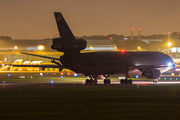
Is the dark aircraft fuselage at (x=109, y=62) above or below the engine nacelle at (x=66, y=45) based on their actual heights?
below

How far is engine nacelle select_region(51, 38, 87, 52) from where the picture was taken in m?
40.4

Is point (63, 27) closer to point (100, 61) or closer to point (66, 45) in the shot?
point (66, 45)

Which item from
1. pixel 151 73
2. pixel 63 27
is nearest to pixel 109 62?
pixel 151 73

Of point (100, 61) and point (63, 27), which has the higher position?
point (63, 27)

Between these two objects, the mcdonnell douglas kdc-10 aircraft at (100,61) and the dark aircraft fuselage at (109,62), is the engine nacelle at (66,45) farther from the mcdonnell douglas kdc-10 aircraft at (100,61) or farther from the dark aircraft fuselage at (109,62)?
the dark aircraft fuselage at (109,62)

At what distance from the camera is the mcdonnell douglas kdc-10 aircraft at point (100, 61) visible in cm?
4162

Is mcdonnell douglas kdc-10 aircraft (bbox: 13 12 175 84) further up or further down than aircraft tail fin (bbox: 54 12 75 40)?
further down

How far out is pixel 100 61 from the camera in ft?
155

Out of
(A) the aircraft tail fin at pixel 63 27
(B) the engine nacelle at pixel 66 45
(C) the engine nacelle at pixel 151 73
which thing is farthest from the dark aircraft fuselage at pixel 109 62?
(A) the aircraft tail fin at pixel 63 27

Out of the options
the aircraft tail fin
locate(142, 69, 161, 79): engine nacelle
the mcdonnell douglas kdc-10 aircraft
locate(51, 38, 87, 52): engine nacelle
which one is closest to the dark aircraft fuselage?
the mcdonnell douglas kdc-10 aircraft

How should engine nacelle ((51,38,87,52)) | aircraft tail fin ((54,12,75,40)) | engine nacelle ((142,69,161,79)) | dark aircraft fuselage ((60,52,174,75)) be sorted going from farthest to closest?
1. engine nacelle ((142,69,161,79))
2. dark aircraft fuselage ((60,52,174,75))
3. aircraft tail fin ((54,12,75,40))
4. engine nacelle ((51,38,87,52))

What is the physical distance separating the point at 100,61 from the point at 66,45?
7813 mm

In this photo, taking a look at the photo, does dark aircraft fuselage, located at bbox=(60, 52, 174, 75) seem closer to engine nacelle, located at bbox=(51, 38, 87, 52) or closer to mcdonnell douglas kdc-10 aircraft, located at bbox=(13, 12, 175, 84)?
mcdonnell douglas kdc-10 aircraft, located at bbox=(13, 12, 175, 84)

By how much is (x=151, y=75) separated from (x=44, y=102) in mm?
23920
